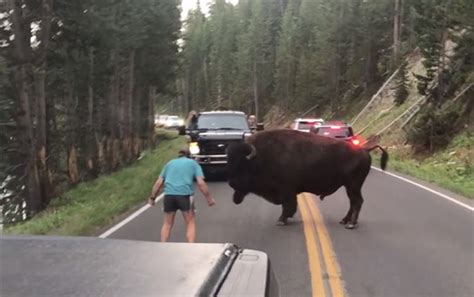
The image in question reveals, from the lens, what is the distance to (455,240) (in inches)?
408

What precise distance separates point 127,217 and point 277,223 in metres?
3.27

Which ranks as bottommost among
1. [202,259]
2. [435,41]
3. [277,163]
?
[277,163]

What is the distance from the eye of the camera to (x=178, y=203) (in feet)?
31.1

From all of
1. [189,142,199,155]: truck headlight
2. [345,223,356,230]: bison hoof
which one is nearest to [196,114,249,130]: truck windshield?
[189,142,199,155]: truck headlight

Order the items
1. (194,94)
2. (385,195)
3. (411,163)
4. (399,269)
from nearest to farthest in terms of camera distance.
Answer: (399,269) < (385,195) < (411,163) < (194,94)

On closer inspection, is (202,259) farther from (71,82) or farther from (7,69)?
(71,82)

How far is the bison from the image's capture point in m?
11.8

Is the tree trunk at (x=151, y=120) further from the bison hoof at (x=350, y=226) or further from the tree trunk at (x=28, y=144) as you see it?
the bison hoof at (x=350, y=226)

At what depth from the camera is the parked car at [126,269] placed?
2345 mm

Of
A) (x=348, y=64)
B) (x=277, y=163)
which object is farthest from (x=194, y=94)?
(x=277, y=163)

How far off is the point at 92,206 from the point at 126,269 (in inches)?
487

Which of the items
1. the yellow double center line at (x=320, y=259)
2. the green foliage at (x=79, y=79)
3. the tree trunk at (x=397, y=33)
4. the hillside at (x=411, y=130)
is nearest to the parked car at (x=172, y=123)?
the hillside at (x=411, y=130)

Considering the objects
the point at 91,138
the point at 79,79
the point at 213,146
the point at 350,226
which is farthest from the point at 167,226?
the point at 91,138

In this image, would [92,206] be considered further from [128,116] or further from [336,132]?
[128,116]
